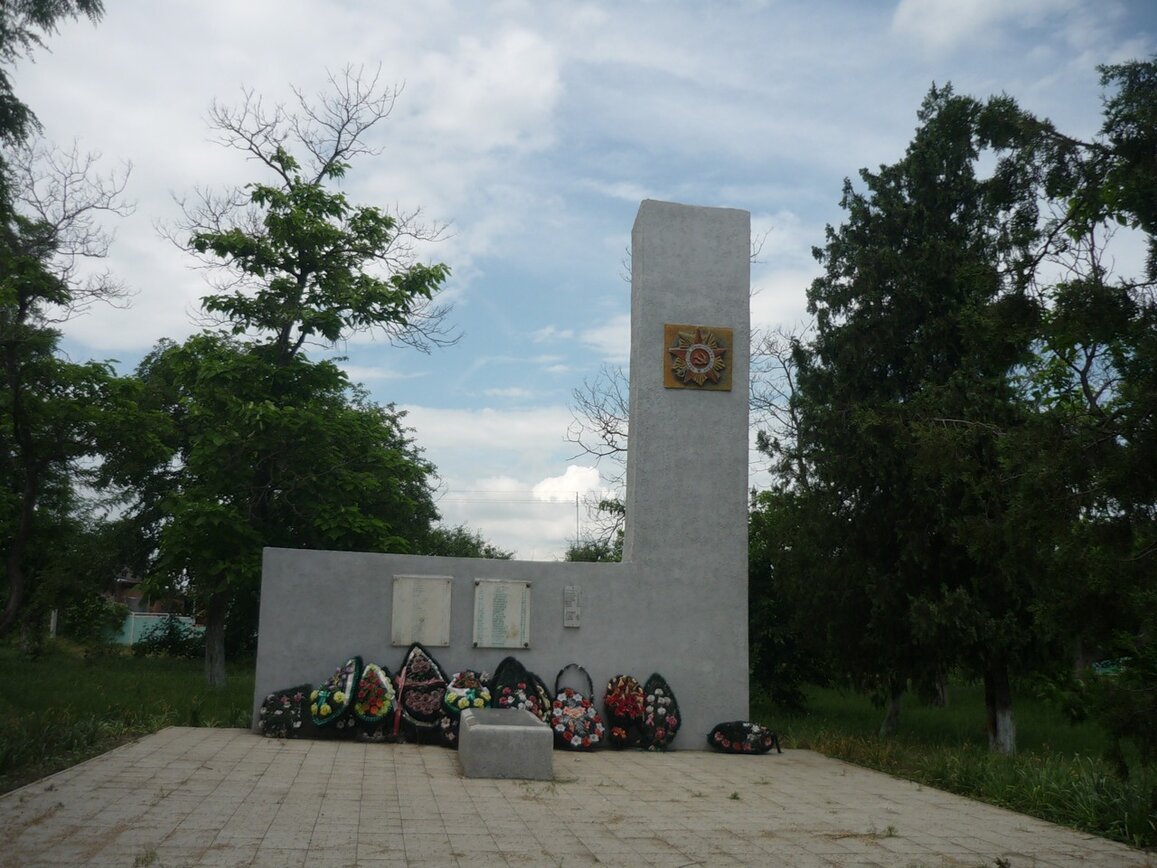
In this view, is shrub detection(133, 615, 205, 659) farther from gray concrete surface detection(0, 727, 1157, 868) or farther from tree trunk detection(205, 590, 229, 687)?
gray concrete surface detection(0, 727, 1157, 868)

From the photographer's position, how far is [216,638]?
874 inches

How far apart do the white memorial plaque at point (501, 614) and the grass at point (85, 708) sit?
3.05m

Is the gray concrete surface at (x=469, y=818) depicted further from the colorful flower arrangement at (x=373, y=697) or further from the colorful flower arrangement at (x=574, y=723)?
the colorful flower arrangement at (x=574, y=723)

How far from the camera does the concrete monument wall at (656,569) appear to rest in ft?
39.5

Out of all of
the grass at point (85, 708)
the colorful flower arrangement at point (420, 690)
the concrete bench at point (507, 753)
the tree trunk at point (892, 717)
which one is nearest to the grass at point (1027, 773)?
the tree trunk at point (892, 717)

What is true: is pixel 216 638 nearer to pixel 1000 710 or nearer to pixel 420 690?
pixel 420 690

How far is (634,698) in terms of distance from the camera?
488 inches

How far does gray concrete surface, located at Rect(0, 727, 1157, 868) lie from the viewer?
6414 mm

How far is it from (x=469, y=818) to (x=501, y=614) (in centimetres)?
475

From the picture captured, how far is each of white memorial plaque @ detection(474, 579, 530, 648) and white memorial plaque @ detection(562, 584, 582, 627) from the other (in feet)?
1.45

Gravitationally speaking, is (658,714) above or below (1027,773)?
above

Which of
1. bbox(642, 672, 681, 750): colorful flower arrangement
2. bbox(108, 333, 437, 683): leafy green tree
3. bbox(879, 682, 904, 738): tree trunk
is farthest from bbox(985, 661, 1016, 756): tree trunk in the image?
bbox(108, 333, 437, 683): leafy green tree

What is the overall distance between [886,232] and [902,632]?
589 cm

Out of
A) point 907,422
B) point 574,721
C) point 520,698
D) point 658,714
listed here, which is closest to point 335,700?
point 520,698
